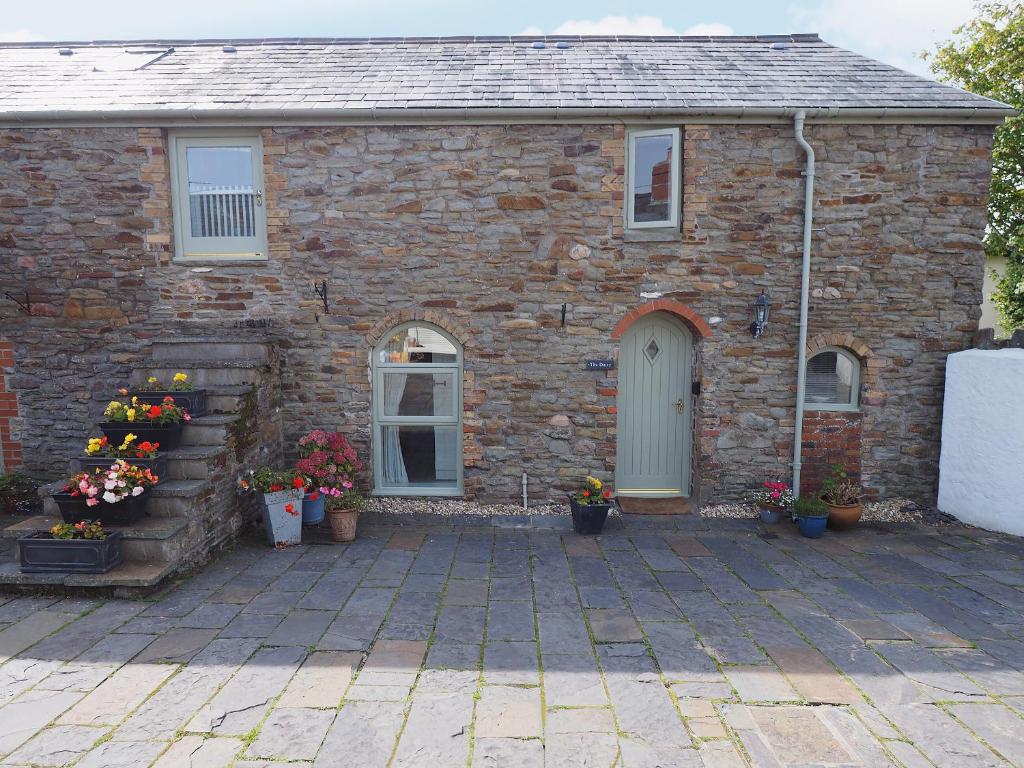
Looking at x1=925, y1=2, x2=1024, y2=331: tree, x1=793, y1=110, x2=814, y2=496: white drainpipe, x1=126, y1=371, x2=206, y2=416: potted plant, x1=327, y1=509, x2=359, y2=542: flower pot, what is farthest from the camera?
x1=925, y1=2, x2=1024, y2=331: tree

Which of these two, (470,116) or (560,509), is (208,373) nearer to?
(470,116)

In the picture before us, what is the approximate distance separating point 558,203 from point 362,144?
2278 mm

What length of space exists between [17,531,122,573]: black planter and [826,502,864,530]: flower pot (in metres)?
6.65

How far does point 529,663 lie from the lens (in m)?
3.35

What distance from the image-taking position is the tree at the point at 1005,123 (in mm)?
10211

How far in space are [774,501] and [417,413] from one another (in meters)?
4.18

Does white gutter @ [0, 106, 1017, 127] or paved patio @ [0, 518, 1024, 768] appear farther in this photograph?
white gutter @ [0, 106, 1017, 127]

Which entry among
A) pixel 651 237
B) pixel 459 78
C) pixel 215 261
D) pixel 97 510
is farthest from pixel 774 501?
pixel 215 261

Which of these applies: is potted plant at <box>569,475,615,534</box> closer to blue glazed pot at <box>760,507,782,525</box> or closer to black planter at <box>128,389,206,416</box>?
blue glazed pot at <box>760,507,782,525</box>

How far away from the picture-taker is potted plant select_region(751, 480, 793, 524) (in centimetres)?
600

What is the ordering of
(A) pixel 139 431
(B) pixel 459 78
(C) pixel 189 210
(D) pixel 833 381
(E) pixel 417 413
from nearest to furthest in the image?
(A) pixel 139 431
(C) pixel 189 210
(D) pixel 833 381
(E) pixel 417 413
(B) pixel 459 78

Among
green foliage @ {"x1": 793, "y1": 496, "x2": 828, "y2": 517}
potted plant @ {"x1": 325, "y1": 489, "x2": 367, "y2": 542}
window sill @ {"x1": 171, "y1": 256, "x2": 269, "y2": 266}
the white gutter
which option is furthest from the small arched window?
window sill @ {"x1": 171, "y1": 256, "x2": 269, "y2": 266}

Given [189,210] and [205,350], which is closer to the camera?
[205,350]

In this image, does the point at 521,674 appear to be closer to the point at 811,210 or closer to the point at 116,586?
the point at 116,586
